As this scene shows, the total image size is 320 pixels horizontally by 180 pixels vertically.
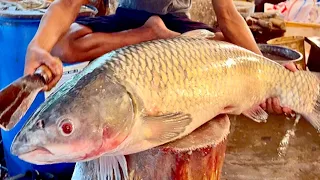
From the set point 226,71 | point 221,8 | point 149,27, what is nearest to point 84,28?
point 149,27

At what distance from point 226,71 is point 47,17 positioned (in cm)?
68

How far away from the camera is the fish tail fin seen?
154 cm

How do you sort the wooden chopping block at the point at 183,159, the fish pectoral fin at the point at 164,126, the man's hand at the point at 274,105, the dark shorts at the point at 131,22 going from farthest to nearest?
1. the dark shorts at the point at 131,22
2. the man's hand at the point at 274,105
3. the wooden chopping block at the point at 183,159
4. the fish pectoral fin at the point at 164,126

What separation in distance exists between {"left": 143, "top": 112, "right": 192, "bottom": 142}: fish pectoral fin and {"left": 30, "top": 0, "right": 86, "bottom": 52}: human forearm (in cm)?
52

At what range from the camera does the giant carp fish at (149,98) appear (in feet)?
3.46

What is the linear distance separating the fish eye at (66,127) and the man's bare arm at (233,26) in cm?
→ 99

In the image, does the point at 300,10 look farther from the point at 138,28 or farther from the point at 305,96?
the point at 305,96

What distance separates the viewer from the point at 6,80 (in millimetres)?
2236

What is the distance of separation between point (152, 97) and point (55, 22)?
61 cm

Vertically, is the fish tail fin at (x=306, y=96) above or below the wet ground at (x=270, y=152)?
above

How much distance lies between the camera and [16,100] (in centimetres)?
110

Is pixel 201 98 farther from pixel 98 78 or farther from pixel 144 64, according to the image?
pixel 98 78

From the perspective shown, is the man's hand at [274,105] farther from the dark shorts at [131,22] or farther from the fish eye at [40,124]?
the fish eye at [40,124]

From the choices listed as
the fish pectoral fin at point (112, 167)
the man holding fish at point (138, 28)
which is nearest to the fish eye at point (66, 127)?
the fish pectoral fin at point (112, 167)
